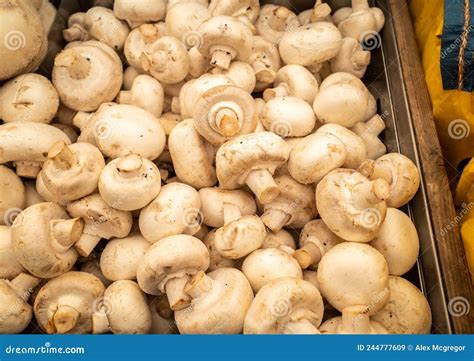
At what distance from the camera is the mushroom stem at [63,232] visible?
4.77 ft

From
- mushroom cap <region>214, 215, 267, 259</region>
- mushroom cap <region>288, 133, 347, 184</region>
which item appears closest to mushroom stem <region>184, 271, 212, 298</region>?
mushroom cap <region>214, 215, 267, 259</region>

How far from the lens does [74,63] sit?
5.72 feet

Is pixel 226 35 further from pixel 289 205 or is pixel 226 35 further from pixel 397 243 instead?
pixel 397 243

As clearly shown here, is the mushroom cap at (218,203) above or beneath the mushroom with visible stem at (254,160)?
beneath

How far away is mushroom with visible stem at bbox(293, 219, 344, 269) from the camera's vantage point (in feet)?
4.81

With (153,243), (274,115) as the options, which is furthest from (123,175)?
(274,115)

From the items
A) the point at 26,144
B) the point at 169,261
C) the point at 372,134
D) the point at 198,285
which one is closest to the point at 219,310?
the point at 198,285

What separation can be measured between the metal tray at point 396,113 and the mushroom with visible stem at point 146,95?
477mm

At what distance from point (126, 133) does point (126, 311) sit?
59 cm

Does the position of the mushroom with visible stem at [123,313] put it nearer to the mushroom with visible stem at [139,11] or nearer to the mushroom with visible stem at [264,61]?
the mushroom with visible stem at [264,61]

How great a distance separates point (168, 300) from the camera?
143 cm

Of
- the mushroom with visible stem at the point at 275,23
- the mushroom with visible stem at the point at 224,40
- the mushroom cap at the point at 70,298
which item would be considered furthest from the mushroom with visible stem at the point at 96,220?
the mushroom with visible stem at the point at 275,23

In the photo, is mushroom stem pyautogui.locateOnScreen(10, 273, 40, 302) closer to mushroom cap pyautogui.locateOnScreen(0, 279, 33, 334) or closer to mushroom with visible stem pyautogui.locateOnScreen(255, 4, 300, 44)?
mushroom cap pyautogui.locateOnScreen(0, 279, 33, 334)

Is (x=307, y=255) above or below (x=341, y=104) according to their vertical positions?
below
